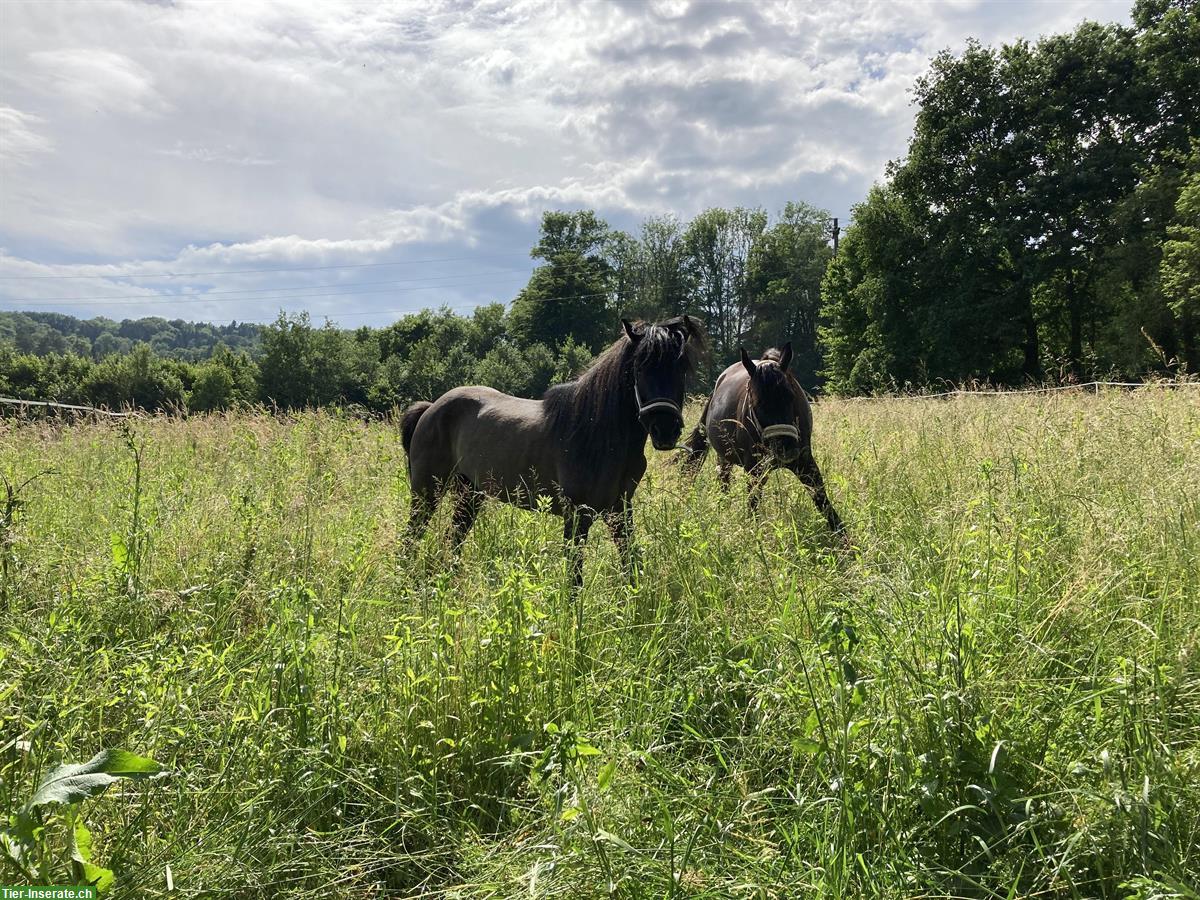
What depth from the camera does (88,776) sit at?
1239 mm

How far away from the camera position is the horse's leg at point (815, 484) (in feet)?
15.0

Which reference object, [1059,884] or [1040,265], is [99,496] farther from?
[1040,265]

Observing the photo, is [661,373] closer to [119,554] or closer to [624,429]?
[624,429]

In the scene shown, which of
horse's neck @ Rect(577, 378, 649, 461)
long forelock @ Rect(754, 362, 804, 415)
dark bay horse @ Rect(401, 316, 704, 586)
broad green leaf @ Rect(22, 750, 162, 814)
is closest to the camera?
broad green leaf @ Rect(22, 750, 162, 814)

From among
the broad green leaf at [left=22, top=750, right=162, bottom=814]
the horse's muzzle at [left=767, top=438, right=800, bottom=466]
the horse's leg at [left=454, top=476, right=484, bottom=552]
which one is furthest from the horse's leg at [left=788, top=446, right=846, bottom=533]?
the broad green leaf at [left=22, top=750, right=162, bottom=814]

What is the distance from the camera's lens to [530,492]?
4.54 meters

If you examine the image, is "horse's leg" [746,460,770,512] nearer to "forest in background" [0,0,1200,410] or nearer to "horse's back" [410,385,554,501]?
"horse's back" [410,385,554,501]

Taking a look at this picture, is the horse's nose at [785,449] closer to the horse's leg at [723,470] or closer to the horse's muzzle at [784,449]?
the horse's muzzle at [784,449]

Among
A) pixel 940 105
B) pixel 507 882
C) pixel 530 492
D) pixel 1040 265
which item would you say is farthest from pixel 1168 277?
pixel 507 882

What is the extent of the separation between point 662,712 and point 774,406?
344cm

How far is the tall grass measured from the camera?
1541 millimetres

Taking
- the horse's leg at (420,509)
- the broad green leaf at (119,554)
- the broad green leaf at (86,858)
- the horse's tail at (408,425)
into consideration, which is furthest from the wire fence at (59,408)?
the broad green leaf at (86,858)

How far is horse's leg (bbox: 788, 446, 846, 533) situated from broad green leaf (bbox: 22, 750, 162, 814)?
4.08 m

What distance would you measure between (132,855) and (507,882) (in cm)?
103
